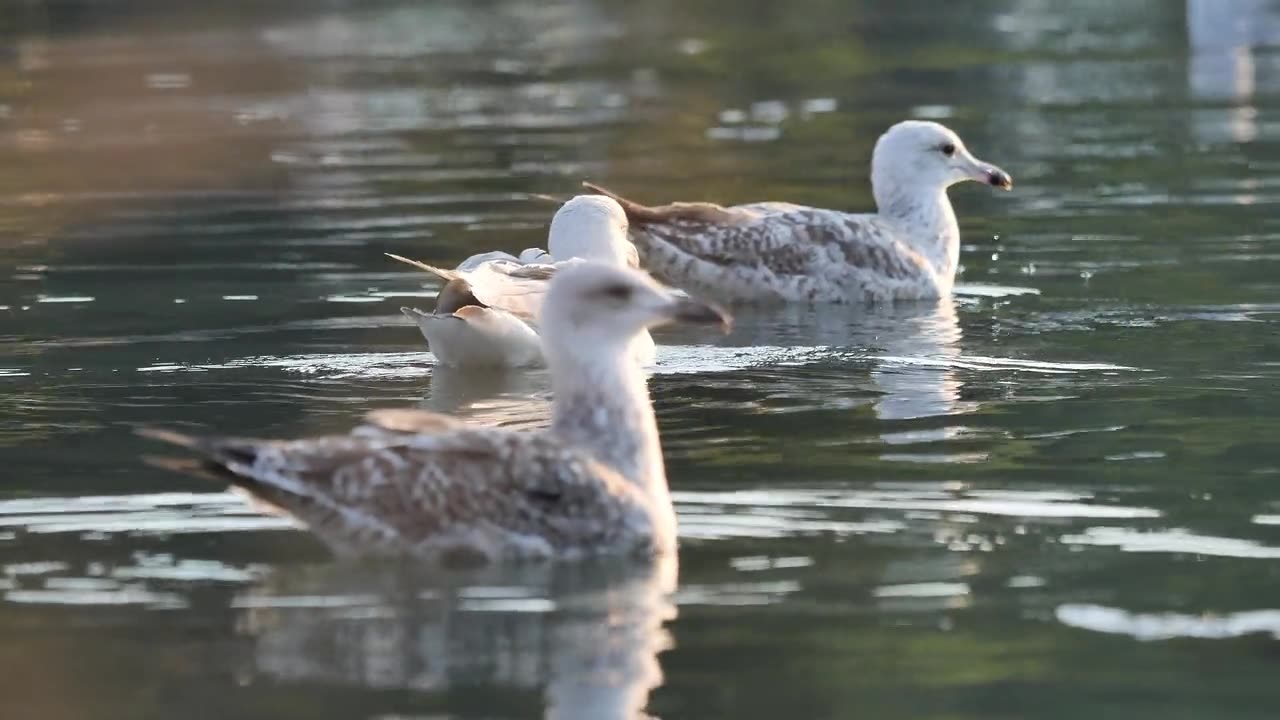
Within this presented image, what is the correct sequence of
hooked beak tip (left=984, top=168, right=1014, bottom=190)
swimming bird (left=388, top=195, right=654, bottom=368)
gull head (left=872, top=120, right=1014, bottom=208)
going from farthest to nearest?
gull head (left=872, top=120, right=1014, bottom=208) < hooked beak tip (left=984, top=168, right=1014, bottom=190) < swimming bird (left=388, top=195, right=654, bottom=368)

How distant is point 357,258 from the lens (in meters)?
18.3

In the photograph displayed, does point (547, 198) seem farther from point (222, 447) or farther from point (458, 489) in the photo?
point (222, 447)

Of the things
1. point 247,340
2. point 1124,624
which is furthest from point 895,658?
point 247,340

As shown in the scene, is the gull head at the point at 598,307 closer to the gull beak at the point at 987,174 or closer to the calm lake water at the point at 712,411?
the calm lake water at the point at 712,411

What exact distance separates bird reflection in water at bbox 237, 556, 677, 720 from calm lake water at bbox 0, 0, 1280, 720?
2 cm

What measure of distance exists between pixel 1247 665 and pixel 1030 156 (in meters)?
15.6

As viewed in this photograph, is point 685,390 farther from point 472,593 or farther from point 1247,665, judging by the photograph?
point 1247,665

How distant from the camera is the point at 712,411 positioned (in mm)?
12547

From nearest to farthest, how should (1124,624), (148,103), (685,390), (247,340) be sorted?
(1124,624), (685,390), (247,340), (148,103)

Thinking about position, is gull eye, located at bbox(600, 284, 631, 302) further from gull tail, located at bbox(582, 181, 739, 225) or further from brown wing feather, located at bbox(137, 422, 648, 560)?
gull tail, located at bbox(582, 181, 739, 225)

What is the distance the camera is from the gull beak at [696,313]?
30.0 ft

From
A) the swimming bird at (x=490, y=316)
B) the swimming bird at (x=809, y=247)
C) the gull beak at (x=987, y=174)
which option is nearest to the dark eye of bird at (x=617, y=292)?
the swimming bird at (x=490, y=316)

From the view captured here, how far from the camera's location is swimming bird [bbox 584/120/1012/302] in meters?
16.6

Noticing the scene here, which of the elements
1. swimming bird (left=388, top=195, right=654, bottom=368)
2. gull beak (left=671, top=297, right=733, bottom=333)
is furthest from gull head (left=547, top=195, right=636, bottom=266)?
gull beak (left=671, top=297, right=733, bottom=333)
